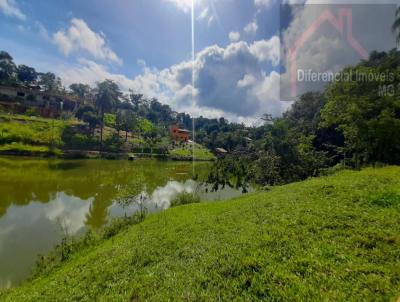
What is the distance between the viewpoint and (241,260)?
5234mm

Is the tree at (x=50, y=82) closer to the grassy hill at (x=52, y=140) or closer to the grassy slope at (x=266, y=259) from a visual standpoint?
the grassy hill at (x=52, y=140)

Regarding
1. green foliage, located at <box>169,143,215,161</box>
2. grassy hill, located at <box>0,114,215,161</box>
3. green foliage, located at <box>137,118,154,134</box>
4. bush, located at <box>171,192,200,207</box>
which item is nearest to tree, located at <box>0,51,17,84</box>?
grassy hill, located at <box>0,114,215,161</box>

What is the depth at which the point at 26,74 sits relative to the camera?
7931 cm

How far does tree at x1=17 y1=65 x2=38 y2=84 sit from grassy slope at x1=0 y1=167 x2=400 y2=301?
90107 millimetres

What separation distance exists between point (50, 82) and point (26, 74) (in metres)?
6.96

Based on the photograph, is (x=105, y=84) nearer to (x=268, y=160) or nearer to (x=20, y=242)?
(x=268, y=160)

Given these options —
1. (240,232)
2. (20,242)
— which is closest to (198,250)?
(240,232)

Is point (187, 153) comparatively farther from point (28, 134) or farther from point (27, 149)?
point (27, 149)

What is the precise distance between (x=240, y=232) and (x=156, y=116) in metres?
104

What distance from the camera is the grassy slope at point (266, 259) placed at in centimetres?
419

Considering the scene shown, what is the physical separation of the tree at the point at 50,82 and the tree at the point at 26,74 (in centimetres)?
227

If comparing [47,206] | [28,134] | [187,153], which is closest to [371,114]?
[47,206]

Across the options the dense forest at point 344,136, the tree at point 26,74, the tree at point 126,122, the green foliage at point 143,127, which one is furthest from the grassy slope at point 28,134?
the dense forest at point 344,136

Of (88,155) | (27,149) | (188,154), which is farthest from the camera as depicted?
(188,154)
